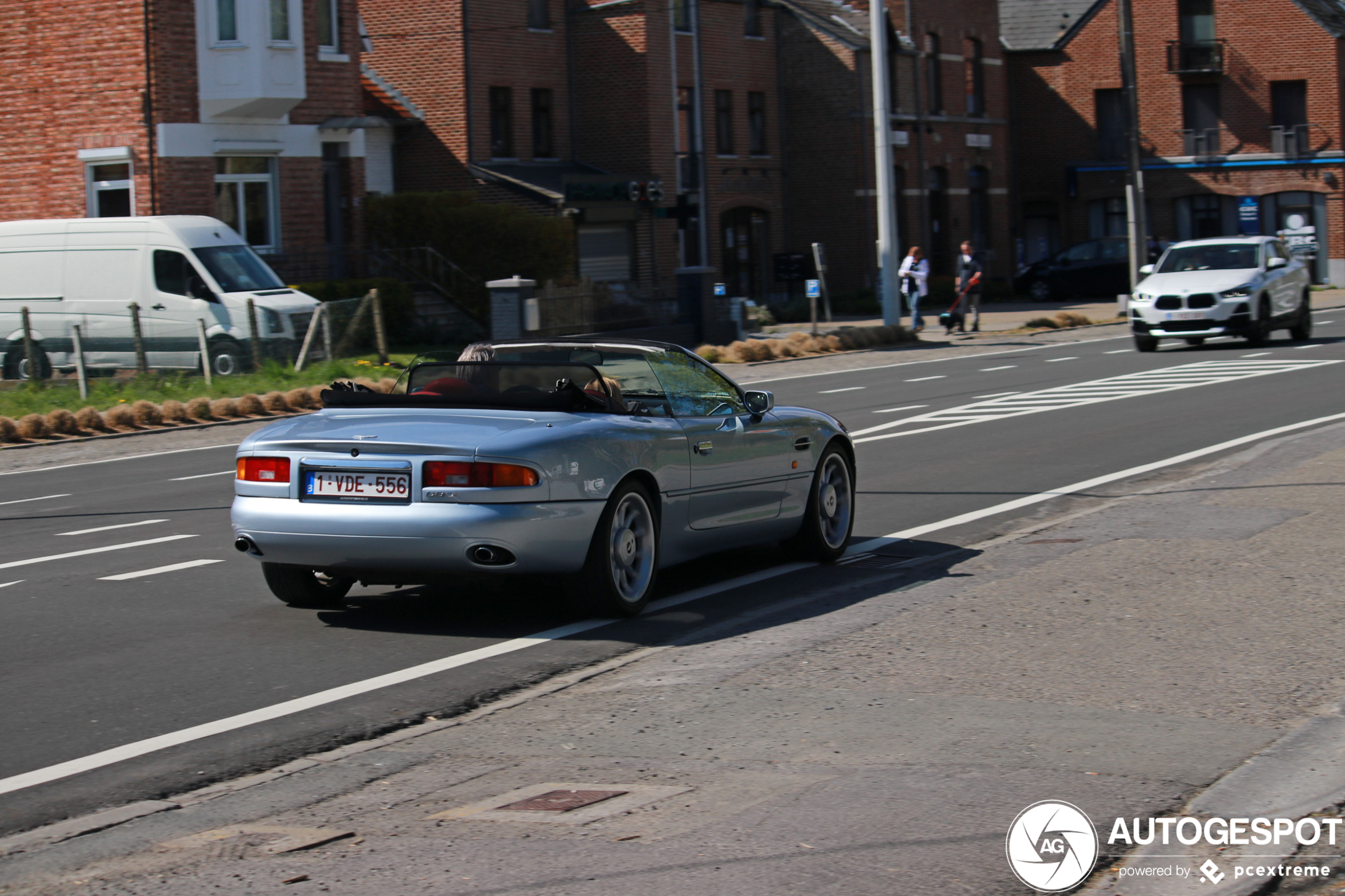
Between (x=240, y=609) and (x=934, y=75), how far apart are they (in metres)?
48.7

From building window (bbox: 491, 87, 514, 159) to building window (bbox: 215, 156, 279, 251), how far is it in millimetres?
9465

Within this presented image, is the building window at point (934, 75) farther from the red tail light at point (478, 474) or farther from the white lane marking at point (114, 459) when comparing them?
the red tail light at point (478, 474)

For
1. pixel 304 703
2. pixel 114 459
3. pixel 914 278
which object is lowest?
pixel 304 703

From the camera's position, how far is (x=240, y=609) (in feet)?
28.0

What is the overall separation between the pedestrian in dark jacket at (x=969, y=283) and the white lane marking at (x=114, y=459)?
1750 centimetres

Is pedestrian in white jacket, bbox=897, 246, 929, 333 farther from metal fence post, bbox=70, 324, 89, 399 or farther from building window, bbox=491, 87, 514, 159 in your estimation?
metal fence post, bbox=70, 324, 89, 399

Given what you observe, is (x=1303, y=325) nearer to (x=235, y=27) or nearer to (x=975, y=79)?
(x=235, y=27)

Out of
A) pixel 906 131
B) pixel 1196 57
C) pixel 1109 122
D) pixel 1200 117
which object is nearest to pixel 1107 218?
pixel 1109 122

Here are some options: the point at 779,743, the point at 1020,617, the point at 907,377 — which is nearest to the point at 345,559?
the point at 779,743

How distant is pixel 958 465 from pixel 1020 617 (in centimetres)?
639

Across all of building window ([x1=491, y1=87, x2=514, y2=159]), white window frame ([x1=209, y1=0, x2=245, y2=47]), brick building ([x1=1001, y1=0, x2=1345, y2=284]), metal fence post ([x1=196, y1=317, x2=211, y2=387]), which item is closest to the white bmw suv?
Answer: metal fence post ([x1=196, y1=317, x2=211, y2=387])

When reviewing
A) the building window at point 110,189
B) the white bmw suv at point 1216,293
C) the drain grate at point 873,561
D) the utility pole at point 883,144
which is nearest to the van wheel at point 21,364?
the building window at point 110,189

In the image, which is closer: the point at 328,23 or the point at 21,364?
the point at 21,364

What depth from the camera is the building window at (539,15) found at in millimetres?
43719
